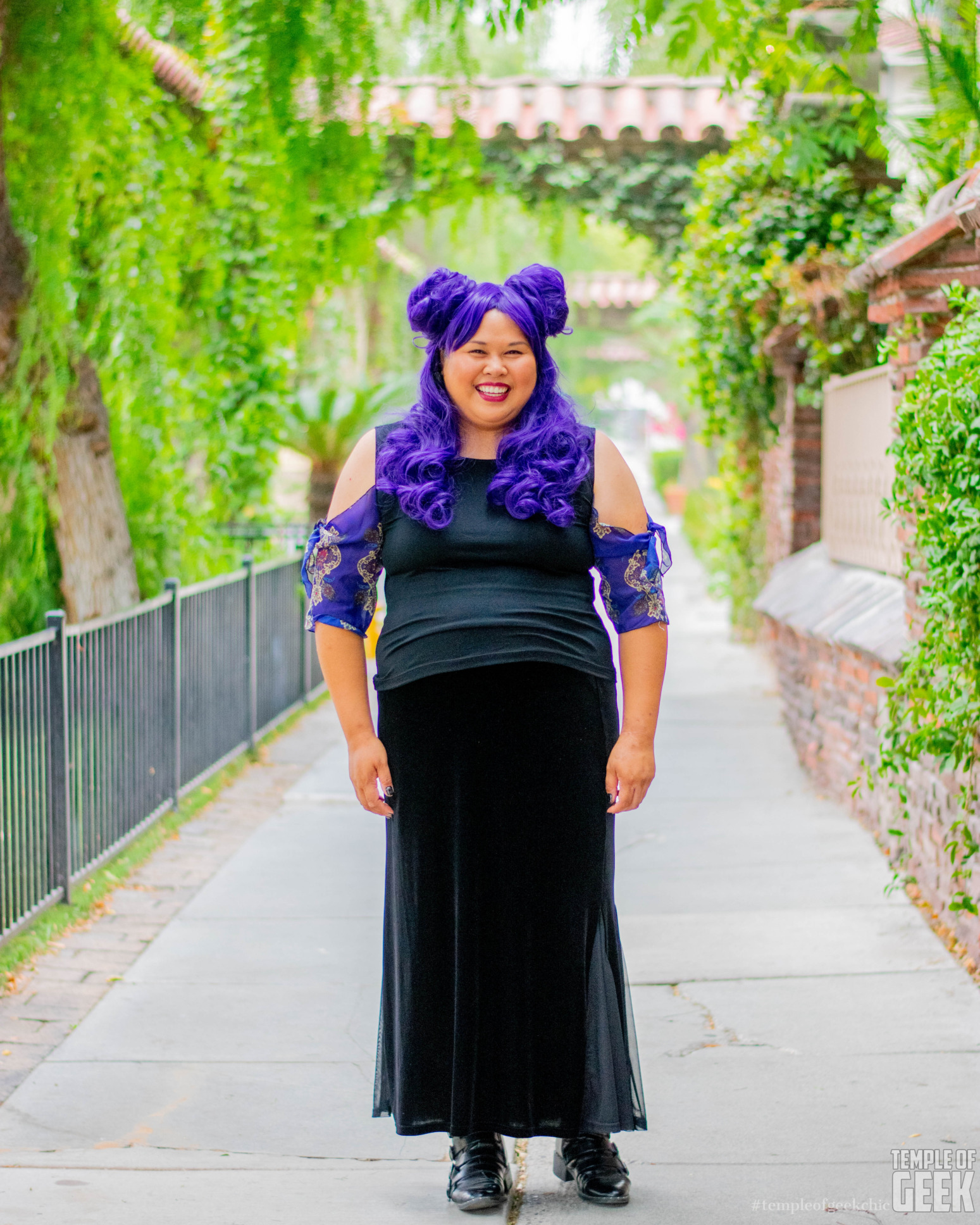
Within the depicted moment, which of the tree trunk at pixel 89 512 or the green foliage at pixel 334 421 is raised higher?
the green foliage at pixel 334 421

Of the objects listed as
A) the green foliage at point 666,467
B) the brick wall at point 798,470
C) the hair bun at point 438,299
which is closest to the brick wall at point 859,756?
the brick wall at point 798,470

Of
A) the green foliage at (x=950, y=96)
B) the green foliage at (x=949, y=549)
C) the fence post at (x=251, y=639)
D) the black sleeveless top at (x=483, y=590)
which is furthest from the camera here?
the fence post at (x=251, y=639)

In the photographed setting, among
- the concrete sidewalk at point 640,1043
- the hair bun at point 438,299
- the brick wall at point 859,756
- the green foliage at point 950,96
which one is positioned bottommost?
the concrete sidewalk at point 640,1043

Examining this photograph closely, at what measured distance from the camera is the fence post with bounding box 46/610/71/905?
211 inches

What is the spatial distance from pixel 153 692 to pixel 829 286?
4045 millimetres

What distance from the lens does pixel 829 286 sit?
7668 mm

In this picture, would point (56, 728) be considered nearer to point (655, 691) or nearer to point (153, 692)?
point (153, 692)

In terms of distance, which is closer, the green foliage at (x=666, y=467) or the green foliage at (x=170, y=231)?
the green foliage at (x=170, y=231)

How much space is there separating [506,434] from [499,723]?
605mm

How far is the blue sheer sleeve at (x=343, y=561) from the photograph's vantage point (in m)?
3.07

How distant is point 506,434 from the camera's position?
3062mm

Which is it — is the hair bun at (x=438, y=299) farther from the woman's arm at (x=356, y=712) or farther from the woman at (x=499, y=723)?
the woman's arm at (x=356, y=712)

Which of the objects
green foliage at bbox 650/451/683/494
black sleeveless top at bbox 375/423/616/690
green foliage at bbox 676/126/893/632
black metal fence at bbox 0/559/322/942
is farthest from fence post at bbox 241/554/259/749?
green foliage at bbox 650/451/683/494

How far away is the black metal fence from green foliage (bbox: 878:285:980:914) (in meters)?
2.95
